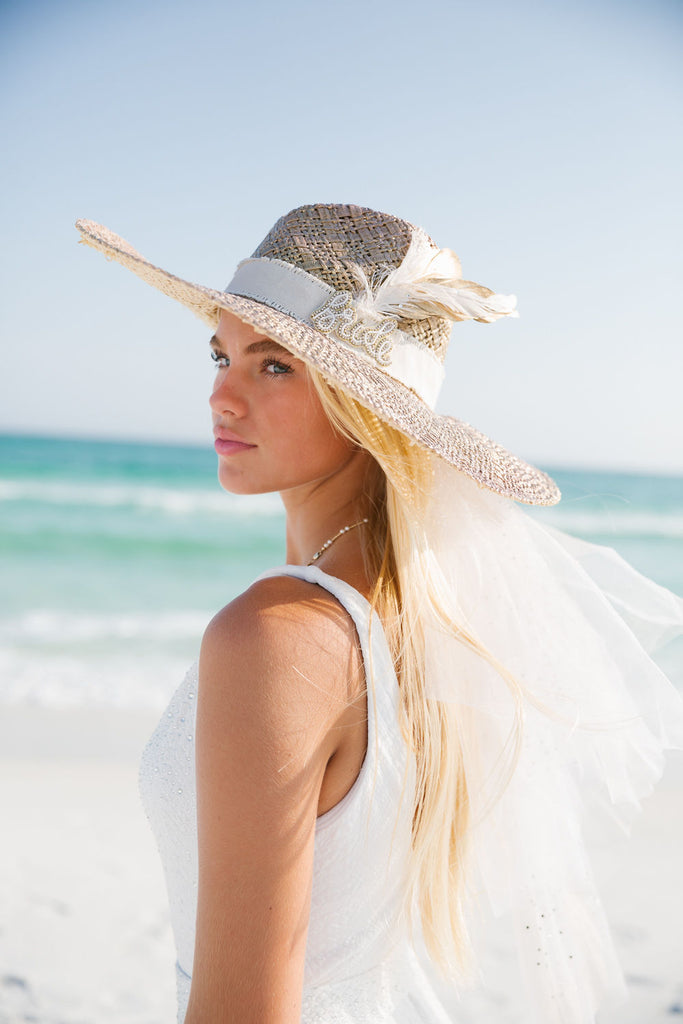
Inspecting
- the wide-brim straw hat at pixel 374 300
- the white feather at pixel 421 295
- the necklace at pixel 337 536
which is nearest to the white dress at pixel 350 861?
the necklace at pixel 337 536

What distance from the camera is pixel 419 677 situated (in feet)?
4.95

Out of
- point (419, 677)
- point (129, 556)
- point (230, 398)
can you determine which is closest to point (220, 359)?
point (230, 398)

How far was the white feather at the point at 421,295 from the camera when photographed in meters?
1.73

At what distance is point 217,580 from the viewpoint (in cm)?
1523

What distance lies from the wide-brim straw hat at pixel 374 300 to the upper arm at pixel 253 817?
2.02 ft

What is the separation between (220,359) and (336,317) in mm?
390

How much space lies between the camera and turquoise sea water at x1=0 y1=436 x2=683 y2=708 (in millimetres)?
8172

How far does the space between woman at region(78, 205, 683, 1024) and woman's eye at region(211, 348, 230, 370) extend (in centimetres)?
1

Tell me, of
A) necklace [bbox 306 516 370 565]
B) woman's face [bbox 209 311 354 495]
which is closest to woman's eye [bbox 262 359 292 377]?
woman's face [bbox 209 311 354 495]

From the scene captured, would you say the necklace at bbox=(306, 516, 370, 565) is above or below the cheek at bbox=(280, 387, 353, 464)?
below

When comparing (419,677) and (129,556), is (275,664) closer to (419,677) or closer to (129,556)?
(419,677)

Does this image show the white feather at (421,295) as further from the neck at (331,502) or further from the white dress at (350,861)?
the white dress at (350,861)

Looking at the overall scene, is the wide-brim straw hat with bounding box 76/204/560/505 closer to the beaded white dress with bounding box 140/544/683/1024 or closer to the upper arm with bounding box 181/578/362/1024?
the beaded white dress with bounding box 140/544/683/1024

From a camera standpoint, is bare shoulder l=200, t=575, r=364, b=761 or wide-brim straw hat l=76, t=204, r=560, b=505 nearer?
bare shoulder l=200, t=575, r=364, b=761
